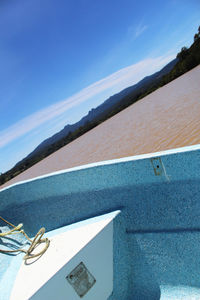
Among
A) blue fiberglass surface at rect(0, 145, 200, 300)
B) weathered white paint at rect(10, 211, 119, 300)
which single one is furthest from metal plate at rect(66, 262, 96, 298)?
blue fiberglass surface at rect(0, 145, 200, 300)

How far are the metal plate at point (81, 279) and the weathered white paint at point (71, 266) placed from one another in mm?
20

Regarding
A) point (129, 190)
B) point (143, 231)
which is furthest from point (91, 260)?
point (129, 190)

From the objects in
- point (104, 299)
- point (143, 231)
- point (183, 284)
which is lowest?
point (183, 284)

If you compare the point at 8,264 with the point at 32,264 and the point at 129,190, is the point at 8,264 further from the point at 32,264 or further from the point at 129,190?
the point at 129,190

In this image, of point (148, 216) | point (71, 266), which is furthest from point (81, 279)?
point (148, 216)

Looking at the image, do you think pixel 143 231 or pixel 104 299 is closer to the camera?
pixel 104 299

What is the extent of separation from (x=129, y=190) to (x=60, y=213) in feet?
2.52

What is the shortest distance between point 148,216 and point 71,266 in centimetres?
58

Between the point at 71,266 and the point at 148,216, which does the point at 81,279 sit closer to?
the point at 71,266

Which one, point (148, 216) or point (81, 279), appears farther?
point (148, 216)

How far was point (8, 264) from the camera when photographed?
180 cm

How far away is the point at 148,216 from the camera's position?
1550mm

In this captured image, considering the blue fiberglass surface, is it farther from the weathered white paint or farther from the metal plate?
the metal plate

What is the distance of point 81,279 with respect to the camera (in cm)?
134
